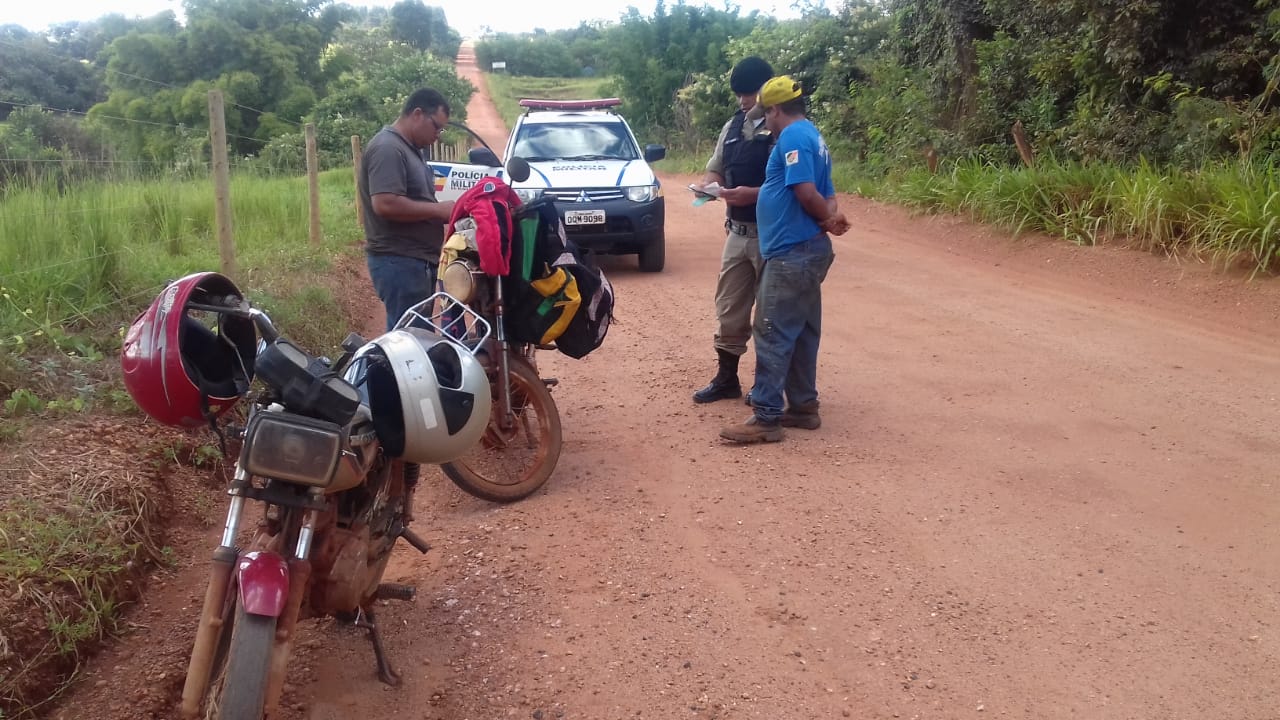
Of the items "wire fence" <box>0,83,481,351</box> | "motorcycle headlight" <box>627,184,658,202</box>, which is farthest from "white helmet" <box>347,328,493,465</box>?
"motorcycle headlight" <box>627,184,658,202</box>

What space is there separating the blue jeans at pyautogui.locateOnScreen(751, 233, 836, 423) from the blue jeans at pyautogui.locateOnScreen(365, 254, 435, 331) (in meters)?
1.72

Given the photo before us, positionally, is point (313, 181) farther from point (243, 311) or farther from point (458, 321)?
point (243, 311)

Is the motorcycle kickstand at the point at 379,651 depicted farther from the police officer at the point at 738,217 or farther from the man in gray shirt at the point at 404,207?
the police officer at the point at 738,217

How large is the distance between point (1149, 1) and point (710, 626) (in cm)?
1006

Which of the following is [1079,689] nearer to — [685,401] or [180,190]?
[685,401]

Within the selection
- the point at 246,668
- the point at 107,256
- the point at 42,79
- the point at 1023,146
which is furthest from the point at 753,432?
the point at 42,79

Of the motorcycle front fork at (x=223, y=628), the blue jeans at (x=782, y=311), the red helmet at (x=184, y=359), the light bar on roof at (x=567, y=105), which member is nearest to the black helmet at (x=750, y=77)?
the blue jeans at (x=782, y=311)

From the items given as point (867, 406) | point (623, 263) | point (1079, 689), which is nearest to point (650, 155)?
point (623, 263)

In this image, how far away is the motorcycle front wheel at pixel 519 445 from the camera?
4496mm

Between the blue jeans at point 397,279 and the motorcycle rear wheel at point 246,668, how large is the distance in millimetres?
2687

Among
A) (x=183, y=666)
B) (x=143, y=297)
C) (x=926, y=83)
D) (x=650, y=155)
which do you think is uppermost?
(x=926, y=83)

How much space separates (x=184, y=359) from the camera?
2799mm

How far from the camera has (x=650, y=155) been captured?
404 inches

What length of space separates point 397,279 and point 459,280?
2.87 ft
